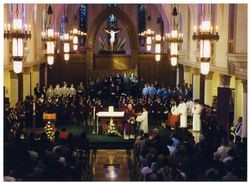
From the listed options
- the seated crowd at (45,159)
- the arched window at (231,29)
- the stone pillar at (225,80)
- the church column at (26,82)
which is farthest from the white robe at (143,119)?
the church column at (26,82)

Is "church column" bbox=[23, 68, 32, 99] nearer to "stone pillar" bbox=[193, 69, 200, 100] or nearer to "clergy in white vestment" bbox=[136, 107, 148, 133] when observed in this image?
"stone pillar" bbox=[193, 69, 200, 100]

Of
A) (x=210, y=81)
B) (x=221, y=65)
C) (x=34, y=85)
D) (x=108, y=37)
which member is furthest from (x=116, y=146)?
(x=108, y=37)

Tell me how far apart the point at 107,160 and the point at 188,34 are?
15030mm

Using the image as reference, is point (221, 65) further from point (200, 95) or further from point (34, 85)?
point (34, 85)

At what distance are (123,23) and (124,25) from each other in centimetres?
25

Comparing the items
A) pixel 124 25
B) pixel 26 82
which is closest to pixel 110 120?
pixel 26 82

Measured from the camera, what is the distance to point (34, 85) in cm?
3741

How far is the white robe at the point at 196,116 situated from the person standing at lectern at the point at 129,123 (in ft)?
11.3

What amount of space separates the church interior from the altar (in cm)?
5

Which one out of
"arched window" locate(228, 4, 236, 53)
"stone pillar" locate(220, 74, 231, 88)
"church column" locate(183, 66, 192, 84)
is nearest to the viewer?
"arched window" locate(228, 4, 236, 53)

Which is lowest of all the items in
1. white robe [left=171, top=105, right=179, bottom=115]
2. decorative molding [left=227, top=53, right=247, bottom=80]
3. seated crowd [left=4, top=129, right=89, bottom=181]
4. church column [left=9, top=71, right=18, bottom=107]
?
seated crowd [left=4, top=129, right=89, bottom=181]

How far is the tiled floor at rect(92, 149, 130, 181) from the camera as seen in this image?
61.8 ft

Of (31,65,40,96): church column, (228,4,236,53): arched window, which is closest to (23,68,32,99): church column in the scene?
(31,65,40,96): church column

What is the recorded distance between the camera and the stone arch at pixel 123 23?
4447 centimetres
